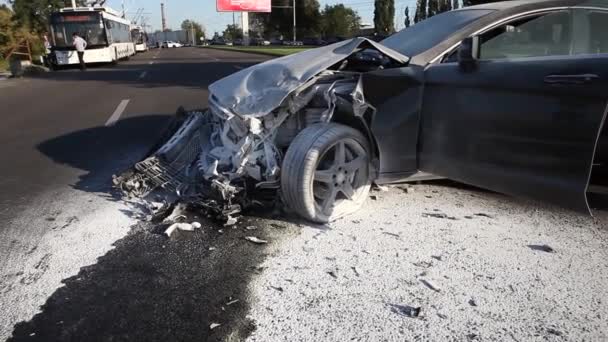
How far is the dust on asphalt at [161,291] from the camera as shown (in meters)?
2.40

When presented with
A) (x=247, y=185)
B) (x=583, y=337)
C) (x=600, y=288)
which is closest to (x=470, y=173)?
(x=600, y=288)

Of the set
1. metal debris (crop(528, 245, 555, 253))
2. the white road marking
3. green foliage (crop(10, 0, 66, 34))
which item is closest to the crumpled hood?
metal debris (crop(528, 245, 555, 253))

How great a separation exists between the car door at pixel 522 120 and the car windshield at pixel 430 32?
23.9 inches

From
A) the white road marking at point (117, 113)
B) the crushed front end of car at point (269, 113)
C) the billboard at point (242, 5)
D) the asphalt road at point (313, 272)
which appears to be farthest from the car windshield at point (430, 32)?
the billboard at point (242, 5)

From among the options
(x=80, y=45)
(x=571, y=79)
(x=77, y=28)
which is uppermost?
(x=77, y=28)

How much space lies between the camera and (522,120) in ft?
9.07

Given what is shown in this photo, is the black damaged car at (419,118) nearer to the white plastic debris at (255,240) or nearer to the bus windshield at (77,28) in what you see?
the white plastic debris at (255,240)

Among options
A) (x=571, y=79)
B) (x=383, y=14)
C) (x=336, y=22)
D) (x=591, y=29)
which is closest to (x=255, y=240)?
(x=571, y=79)

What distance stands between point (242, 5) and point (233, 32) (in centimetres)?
4540

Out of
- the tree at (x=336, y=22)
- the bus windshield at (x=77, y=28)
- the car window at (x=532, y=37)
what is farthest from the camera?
the tree at (x=336, y=22)

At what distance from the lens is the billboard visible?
6812cm

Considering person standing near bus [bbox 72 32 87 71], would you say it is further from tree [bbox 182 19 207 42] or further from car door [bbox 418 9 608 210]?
tree [bbox 182 19 207 42]

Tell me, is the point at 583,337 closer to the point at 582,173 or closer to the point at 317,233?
the point at 582,173

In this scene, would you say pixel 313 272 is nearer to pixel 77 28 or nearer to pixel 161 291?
pixel 161 291
